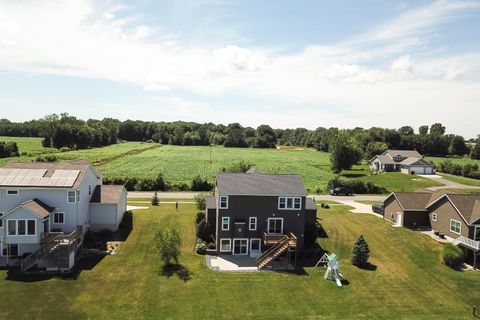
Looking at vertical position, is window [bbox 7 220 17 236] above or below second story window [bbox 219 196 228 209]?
below

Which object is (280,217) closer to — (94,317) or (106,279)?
(106,279)

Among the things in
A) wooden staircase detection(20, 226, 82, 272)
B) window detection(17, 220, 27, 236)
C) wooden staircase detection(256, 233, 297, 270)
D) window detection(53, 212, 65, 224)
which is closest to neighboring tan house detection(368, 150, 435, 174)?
wooden staircase detection(256, 233, 297, 270)

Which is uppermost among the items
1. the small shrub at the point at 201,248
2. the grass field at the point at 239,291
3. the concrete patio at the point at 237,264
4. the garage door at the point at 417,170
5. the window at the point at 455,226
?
the garage door at the point at 417,170

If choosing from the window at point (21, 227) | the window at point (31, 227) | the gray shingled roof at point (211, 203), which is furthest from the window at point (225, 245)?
the window at point (21, 227)

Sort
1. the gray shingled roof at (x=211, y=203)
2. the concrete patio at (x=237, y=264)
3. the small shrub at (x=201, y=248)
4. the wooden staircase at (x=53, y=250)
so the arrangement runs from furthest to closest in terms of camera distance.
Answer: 1. the gray shingled roof at (x=211, y=203)
2. the small shrub at (x=201, y=248)
3. the concrete patio at (x=237, y=264)
4. the wooden staircase at (x=53, y=250)

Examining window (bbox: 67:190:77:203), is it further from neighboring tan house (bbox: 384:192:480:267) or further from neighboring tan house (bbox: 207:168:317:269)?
neighboring tan house (bbox: 384:192:480:267)

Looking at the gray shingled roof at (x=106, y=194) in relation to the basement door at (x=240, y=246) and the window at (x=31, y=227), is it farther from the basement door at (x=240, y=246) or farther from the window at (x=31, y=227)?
the basement door at (x=240, y=246)

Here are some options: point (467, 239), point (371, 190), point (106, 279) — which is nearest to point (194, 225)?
point (106, 279)
